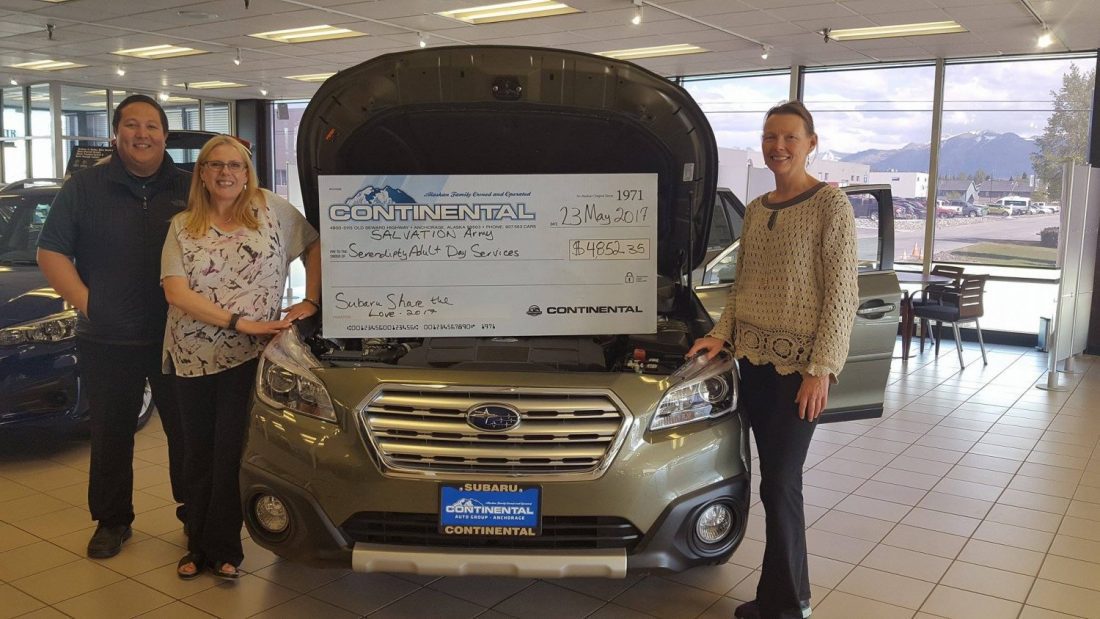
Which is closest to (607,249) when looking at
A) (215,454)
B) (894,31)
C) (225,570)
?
(215,454)

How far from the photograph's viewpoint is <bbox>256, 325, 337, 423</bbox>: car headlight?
2.40m

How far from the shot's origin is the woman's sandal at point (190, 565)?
2.94m

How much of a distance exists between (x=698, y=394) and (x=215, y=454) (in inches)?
62.6

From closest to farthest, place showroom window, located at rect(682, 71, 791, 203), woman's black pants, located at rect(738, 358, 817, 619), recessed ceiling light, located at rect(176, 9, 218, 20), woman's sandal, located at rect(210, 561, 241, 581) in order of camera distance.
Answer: woman's black pants, located at rect(738, 358, 817, 619) < woman's sandal, located at rect(210, 561, 241, 581) < recessed ceiling light, located at rect(176, 9, 218, 20) < showroom window, located at rect(682, 71, 791, 203)

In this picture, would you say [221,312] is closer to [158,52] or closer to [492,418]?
[492,418]

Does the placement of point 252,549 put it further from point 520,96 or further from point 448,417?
point 520,96

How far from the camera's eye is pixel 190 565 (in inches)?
116

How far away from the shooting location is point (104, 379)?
308 cm

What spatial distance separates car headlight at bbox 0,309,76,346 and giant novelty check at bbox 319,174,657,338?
6.68 feet

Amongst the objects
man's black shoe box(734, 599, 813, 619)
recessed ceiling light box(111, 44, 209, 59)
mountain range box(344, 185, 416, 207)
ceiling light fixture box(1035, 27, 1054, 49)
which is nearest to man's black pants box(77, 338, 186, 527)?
mountain range box(344, 185, 416, 207)

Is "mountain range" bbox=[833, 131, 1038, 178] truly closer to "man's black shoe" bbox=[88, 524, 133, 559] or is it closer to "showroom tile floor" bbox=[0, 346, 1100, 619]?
"showroom tile floor" bbox=[0, 346, 1100, 619]

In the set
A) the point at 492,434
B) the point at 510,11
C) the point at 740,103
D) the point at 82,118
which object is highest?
the point at 510,11

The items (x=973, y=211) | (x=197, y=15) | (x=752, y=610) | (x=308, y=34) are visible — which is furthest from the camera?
(x=973, y=211)

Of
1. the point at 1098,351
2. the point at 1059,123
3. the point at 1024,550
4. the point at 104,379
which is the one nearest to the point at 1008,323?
the point at 1098,351
